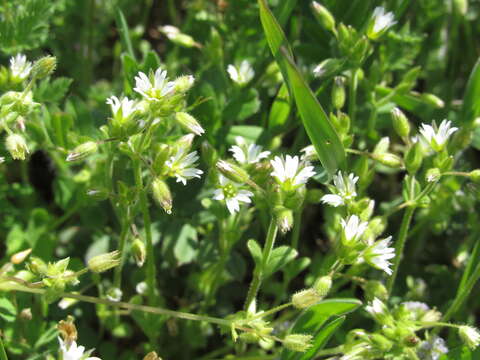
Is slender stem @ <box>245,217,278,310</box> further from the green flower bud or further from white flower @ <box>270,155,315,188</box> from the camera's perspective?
the green flower bud

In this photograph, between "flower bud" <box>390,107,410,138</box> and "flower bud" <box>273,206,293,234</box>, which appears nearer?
"flower bud" <box>273,206,293,234</box>

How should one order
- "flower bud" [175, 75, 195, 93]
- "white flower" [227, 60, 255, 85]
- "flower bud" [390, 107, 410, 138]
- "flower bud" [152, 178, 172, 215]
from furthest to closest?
"white flower" [227, 60, 255, 85] → "flower bud" [390, 107, 410, 138] → "flower bud" [175, 75, 195, 93] → "flower bud" [152, 178, 172, 215]

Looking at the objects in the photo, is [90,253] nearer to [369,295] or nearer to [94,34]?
[369,295]

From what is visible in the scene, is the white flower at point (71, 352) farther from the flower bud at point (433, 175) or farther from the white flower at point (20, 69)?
the flower bud at point (433, 175)

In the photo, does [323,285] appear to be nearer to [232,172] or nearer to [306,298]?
[306,298]

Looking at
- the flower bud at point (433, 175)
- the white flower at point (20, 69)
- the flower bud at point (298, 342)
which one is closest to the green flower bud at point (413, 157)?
the flower bud at point (433, 175)

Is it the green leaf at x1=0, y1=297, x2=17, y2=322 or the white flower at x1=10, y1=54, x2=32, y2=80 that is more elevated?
the white flower at x1=10, y1=54, x2=32, y2=80

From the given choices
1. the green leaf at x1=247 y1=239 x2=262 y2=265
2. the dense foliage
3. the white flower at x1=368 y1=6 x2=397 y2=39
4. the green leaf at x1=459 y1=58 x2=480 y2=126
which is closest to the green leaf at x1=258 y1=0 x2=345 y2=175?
the dense foliage

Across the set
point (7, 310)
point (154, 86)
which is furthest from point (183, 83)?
point (7, 310)
